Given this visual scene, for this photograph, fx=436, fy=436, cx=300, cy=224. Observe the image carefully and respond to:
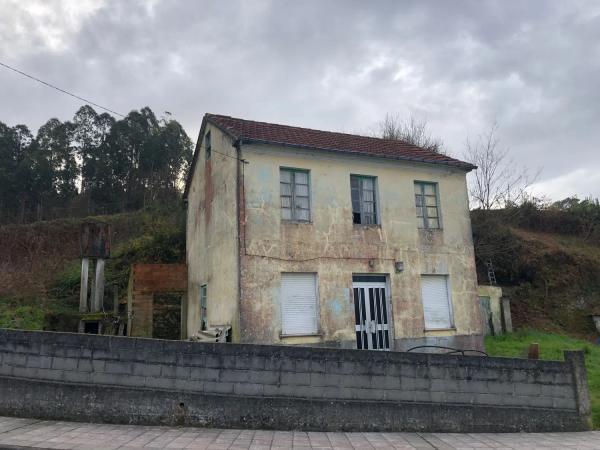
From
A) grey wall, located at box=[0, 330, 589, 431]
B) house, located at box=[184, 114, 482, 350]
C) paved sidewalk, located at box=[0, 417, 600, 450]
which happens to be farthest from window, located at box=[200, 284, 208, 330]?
paved sidewalk, located at box=[0, 417, 600, 450]

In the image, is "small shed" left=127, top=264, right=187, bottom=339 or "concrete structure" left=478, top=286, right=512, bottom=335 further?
"concrete structure" left=478, top=286, right=512, bottom=335

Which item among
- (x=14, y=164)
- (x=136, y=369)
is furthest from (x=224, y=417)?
(x=14, y=164)

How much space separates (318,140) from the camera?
13422mm

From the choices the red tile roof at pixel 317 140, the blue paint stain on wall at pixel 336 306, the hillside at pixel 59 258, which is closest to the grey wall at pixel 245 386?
the blue paint stain on wall at pixel 336 306

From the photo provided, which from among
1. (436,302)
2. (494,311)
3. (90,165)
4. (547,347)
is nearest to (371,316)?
(436,302)

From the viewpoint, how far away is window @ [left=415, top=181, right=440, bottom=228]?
45.5ft

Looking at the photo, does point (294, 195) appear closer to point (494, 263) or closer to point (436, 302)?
point (436, 302)

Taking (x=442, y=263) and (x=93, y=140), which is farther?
(x=93, y=140)

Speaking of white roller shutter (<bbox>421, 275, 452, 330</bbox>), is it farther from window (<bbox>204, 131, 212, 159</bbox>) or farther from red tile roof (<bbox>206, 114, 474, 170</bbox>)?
window (<bbox>204, 131, 212, 159</bbox>)

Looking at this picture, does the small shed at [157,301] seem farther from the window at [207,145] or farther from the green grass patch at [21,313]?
the green grass patch at [21,313]

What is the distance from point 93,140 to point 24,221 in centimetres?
778

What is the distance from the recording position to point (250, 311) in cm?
1089

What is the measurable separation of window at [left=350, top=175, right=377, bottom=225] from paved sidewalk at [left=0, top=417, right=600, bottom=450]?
694 cm

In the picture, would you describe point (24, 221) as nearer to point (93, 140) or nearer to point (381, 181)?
point (93, 140)
